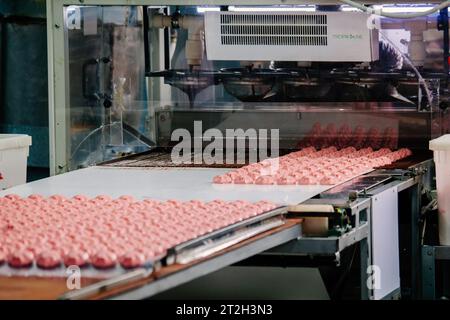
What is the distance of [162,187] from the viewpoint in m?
4.31

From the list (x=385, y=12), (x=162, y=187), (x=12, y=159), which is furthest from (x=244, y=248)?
(x=385, y=12)

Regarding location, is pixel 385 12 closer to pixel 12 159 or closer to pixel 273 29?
pixel 273 29

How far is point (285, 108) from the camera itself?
5777mm

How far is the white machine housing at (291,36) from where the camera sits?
17.7ft

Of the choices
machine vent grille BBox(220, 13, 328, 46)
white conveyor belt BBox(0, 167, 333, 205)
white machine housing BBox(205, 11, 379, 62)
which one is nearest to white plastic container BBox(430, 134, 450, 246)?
white conveyor belt BBox(0, 167, 333, 205)

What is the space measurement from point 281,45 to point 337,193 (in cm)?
170

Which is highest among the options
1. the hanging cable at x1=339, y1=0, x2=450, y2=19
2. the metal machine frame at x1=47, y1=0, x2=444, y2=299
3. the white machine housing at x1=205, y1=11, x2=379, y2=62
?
the hanging cable at x1=339, y1=0, x2=450, y2=19

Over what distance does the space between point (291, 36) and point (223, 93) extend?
Result: 0.72 m

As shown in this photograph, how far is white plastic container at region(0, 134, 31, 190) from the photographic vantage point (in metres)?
5.07

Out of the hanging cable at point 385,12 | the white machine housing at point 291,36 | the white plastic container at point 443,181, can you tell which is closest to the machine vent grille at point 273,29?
the white machine housing at point 291,36

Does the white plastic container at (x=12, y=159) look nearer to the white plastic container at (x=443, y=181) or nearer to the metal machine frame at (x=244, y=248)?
the metal machine frame at (x=244, y=248)

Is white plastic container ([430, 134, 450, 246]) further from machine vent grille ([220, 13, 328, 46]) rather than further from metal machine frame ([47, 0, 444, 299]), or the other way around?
machine vent grille ([220, 13, 328, 46])

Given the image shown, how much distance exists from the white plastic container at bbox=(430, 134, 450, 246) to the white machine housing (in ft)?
3.66

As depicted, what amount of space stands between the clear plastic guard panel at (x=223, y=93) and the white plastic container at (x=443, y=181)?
46.7 inches
